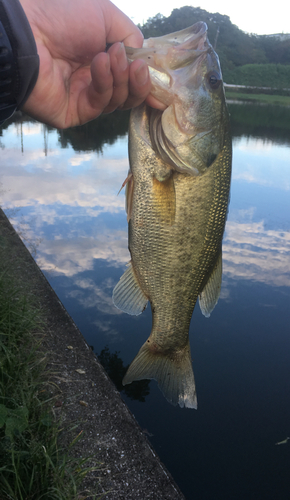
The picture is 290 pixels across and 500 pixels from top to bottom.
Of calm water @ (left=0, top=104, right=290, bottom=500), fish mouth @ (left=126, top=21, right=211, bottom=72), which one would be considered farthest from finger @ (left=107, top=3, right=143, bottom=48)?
calm water @ (left=0, top=104, right=290, bottom=500)

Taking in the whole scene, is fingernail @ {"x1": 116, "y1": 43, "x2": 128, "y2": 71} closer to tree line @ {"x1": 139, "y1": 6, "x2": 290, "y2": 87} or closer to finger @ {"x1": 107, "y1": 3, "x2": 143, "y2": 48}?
finger @ {"x1": 107, "y1": 3, "x2": 143, "y2": 48}

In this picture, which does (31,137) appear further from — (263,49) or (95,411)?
(263,49)

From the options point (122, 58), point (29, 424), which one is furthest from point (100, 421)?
point (122, 58)

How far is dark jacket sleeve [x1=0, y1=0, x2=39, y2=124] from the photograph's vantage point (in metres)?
1.40

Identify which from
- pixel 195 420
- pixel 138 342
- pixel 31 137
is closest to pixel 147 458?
pixel 195 420

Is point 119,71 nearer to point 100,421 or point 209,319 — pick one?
point 100,421

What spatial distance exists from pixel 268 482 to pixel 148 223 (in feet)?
9.14

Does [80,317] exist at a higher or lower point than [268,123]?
lower

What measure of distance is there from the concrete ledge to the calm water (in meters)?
0.91

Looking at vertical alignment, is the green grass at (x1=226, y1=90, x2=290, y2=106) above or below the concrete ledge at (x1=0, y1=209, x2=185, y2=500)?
above

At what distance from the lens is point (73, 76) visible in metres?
2.13

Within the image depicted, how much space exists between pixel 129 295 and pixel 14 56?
4.47 feet

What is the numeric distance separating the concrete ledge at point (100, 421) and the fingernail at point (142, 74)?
225 cm

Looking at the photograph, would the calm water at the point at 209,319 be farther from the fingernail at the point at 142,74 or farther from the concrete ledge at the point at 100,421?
the fingernail at the point at 142,74
